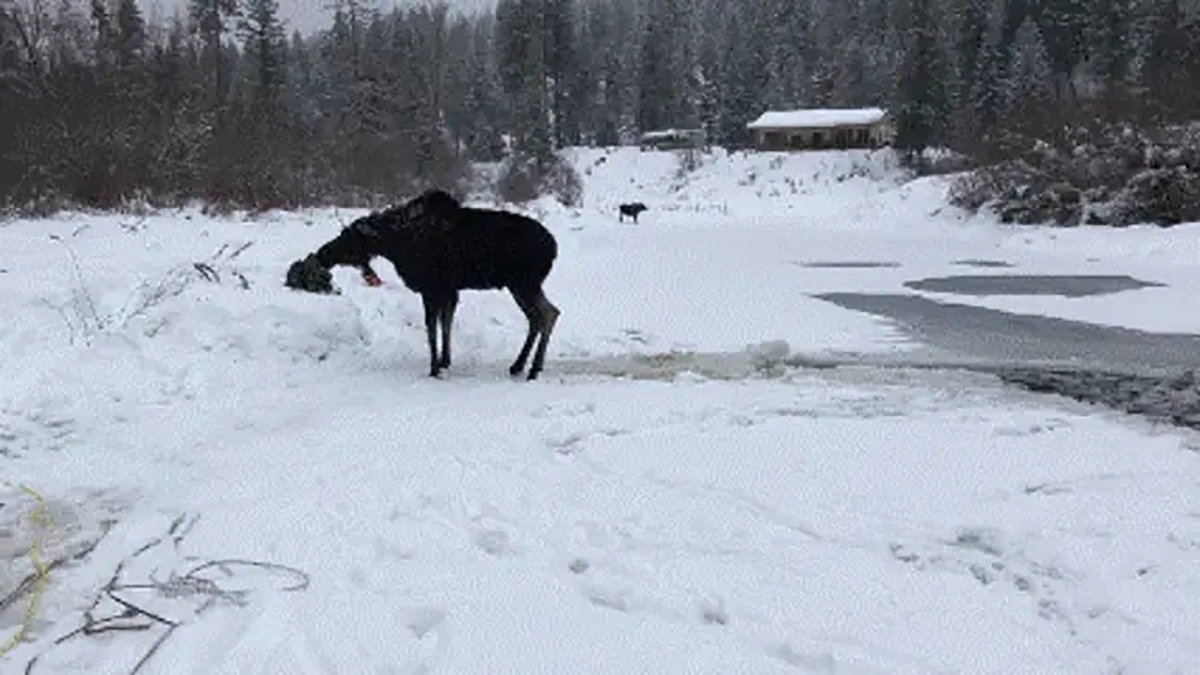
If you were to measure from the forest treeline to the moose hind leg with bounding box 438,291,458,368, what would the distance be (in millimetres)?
13340

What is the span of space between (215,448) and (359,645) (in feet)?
9.56

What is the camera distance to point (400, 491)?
16.5ft

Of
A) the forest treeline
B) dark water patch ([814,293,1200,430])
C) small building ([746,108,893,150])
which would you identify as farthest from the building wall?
dark water patch ([814,293,1200,430])

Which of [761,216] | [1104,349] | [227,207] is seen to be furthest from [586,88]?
[1104,349]

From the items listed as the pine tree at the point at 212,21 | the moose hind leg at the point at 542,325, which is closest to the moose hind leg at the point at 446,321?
the moose hind leg at the point at 542,325

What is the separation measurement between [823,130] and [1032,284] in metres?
52.5

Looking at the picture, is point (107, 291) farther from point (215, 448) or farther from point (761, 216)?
point (761, 216)

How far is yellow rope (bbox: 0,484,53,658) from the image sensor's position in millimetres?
3482

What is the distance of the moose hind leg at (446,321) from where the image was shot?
26.8ft

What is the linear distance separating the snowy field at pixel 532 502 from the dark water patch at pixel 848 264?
30.0ft

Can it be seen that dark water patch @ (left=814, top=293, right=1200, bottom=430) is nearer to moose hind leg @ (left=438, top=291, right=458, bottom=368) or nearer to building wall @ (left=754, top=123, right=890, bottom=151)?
moose hind leg @ (left=438, top=291, right=458, bottom=368)

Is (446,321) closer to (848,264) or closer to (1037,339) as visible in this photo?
(1037,339)

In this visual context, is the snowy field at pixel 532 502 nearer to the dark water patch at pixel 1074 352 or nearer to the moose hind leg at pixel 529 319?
the moose hind leg at pixel 529 319

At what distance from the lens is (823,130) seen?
6594 cm
